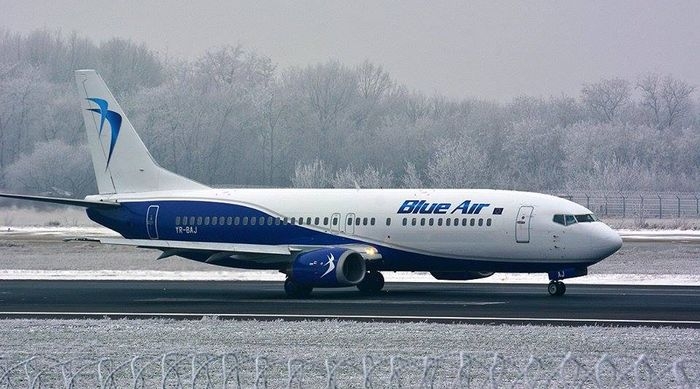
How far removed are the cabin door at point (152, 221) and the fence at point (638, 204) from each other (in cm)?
4569

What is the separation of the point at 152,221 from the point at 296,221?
5.57 m

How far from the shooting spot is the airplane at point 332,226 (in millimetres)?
37500

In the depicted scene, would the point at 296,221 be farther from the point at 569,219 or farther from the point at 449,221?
the point at 569,219

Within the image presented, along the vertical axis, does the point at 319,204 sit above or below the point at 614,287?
above

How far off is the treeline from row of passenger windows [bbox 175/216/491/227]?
5748 centimetres

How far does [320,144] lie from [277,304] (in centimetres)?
8691

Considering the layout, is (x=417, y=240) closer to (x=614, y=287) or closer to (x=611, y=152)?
(x=614, y=287)

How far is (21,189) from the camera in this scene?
103m

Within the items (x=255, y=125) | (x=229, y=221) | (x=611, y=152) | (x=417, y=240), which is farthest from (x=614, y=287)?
(x=255, y=125)

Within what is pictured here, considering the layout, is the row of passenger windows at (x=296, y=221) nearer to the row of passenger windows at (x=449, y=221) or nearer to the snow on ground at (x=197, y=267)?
the row of passenger windows at (x=449, y=221)

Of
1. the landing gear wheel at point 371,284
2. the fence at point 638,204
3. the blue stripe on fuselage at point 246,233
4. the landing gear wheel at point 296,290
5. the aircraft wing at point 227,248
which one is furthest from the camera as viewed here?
the fence at point 638,204

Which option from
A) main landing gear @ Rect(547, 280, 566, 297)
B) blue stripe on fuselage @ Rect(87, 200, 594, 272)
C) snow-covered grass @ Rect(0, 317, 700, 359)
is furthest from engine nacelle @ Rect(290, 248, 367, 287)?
snow-covered grass @ Rect(0, 317, 700, 359)

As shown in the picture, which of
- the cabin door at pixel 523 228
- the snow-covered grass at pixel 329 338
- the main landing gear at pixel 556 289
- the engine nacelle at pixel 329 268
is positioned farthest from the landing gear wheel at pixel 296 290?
the snow-covered grass at pixel 329 338

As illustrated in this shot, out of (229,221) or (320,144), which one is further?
(320,144)
